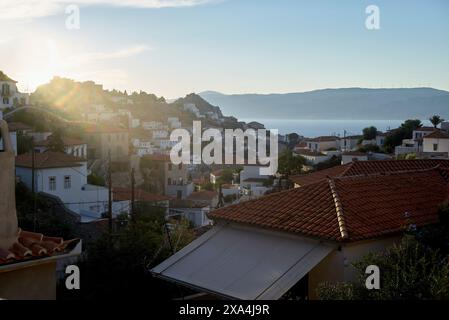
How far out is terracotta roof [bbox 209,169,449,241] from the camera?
32.9 ft

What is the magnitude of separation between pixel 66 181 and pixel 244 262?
2580 cm

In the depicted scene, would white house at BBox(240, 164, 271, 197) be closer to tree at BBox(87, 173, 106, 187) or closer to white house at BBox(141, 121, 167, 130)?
tree at BBox(87, 173, 106, 187)

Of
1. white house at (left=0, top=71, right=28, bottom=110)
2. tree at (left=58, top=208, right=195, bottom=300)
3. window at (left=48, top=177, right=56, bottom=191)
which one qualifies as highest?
white house at (left=0, top=71, right=28, bottom=110)

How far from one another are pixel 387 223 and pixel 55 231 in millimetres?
14192

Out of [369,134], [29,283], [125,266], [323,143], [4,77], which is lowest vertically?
[125,266]

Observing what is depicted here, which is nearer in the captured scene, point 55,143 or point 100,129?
point 55,143

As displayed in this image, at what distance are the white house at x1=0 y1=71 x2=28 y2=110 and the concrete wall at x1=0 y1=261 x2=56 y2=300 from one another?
47.1m

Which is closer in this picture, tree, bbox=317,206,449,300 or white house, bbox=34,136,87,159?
tree, bbox=317,206,449,300

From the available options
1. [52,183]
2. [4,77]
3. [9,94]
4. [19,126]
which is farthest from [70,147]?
[4,77]

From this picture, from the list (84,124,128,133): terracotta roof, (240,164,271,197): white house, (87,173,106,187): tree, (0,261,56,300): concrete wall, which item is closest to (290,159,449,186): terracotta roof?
(0,261,56,300): concrete wall

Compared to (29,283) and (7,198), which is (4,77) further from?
(29,283)

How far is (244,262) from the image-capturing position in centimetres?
970

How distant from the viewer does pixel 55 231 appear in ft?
68.5

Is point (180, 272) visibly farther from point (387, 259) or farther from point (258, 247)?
point (387, 259)
